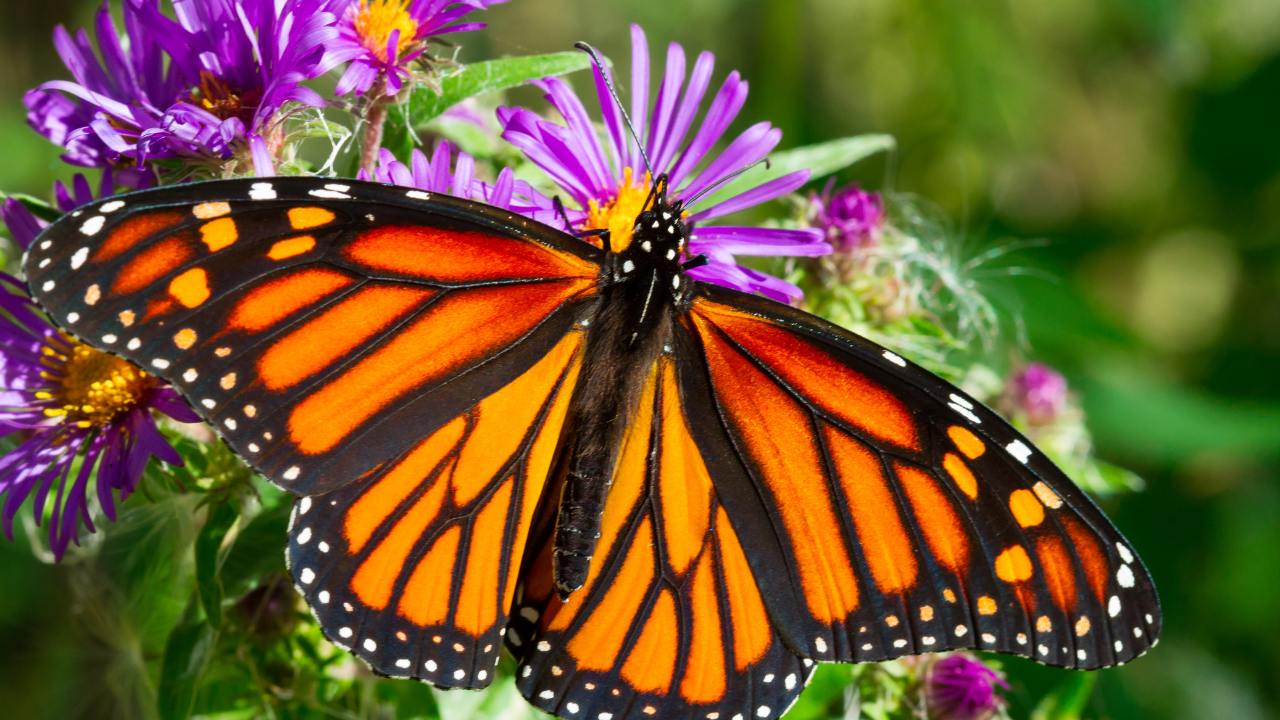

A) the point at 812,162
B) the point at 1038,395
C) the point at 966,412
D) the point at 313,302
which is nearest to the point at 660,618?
the point at 966,412

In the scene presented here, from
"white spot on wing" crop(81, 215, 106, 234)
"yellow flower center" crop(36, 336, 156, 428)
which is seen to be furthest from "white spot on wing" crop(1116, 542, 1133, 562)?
"yellow flower center" crop(36, 336, 156, 428)

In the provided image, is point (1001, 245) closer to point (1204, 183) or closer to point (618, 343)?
point (1204, 183)

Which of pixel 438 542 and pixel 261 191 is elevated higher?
pixel 261 191

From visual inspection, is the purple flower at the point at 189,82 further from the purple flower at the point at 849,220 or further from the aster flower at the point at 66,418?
the purple flower at the point at 849,220

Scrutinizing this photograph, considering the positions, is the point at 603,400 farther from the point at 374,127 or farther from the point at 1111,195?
the point at 1111,195

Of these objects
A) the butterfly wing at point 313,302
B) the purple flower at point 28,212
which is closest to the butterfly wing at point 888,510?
the butterfly wing at point 313,302

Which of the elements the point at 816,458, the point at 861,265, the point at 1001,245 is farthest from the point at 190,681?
the point at 1001,245
